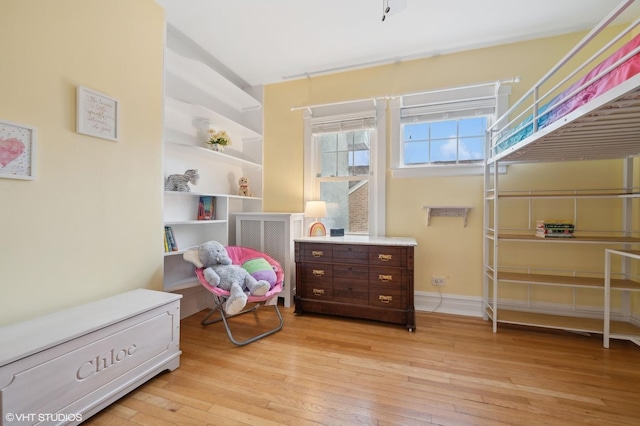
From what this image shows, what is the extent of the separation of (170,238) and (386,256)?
1992mm

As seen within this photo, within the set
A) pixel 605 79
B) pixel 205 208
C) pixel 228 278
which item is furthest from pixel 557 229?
pixel 205 208

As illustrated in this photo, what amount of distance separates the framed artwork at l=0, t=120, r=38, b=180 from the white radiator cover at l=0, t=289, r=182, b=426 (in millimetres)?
792

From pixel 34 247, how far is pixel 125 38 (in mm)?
1549

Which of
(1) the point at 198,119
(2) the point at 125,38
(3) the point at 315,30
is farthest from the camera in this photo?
(1) the point at 198,119

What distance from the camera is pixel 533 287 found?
8.38 ft

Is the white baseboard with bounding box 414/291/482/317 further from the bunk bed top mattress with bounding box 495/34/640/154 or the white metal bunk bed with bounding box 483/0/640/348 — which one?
the bunk bed top mattress with bounding box 495/34/640/154

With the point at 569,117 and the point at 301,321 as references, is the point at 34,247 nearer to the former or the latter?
the point at 301,321

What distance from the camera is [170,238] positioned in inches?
93.4

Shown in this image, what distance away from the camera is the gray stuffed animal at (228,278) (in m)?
1.99

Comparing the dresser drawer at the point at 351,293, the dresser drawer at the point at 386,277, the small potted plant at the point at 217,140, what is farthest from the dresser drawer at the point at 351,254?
the small potted plant at the point at 217,140

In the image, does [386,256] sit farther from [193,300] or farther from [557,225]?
[193,300]

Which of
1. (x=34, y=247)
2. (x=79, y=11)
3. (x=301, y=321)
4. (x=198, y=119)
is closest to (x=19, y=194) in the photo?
(x=34, y=247)

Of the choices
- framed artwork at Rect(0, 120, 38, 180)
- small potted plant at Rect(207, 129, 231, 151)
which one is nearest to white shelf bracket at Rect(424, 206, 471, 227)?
small potted plant at Rect(207, 129, 231, 151)

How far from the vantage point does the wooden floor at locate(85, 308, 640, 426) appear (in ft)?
4.50
